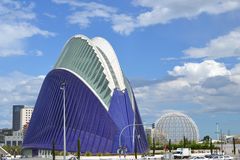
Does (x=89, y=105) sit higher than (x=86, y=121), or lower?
higher

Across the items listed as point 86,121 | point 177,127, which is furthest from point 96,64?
point 177,127

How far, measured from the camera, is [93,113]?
93000 mm

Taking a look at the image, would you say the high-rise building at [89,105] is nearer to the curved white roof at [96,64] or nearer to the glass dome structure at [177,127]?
the curved white roof at [96,64]

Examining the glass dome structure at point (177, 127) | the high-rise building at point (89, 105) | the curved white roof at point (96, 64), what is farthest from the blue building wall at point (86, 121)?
the glass dome structure at point (177, 127)

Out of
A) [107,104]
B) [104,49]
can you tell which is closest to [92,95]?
[107,104]

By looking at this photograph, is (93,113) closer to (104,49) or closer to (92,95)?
(92,95)

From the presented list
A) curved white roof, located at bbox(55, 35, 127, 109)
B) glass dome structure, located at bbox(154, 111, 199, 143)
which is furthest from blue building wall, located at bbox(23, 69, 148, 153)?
glass dome structure, located at bbox(154, 111, 199, 143)

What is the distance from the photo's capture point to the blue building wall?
296ft

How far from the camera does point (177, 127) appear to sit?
192625 millimetres

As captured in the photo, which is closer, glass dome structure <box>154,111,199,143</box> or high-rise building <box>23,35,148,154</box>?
high-rise building <box>23,35,148,154</box>

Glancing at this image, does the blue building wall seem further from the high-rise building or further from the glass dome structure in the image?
the glass dome structure

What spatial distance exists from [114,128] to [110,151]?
4951 millimetres

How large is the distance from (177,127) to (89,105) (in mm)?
104828

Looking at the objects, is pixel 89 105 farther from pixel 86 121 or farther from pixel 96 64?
pixel 96 64
